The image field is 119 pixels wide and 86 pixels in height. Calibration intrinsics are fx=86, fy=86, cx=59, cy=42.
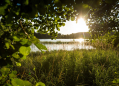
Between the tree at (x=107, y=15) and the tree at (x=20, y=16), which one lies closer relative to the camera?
the tree at (x=20, y=16)

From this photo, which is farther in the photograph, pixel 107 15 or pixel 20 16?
pixel 107 15

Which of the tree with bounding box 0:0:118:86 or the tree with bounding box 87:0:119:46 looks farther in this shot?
the tree with bounding box 87:0:119:46

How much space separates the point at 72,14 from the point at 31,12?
75 centimetres

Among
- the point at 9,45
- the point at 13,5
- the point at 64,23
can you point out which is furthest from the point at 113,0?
the point at 64,23

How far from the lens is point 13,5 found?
0.53 m

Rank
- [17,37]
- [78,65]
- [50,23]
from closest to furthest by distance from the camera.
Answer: [17,37]
[50,23]
[78,65]

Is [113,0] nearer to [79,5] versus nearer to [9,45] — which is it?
[79,5]

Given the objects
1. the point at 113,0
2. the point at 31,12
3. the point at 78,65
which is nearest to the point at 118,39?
the point at 113,0

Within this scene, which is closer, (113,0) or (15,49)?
(113,0)

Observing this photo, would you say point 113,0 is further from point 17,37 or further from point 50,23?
point 50,23

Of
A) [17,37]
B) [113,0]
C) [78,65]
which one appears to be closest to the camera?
[113,0]

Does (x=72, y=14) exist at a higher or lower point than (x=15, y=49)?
higher

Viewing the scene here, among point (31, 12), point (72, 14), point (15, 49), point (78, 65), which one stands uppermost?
point (72, 14)

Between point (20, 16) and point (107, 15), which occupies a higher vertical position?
point (107, 15)
